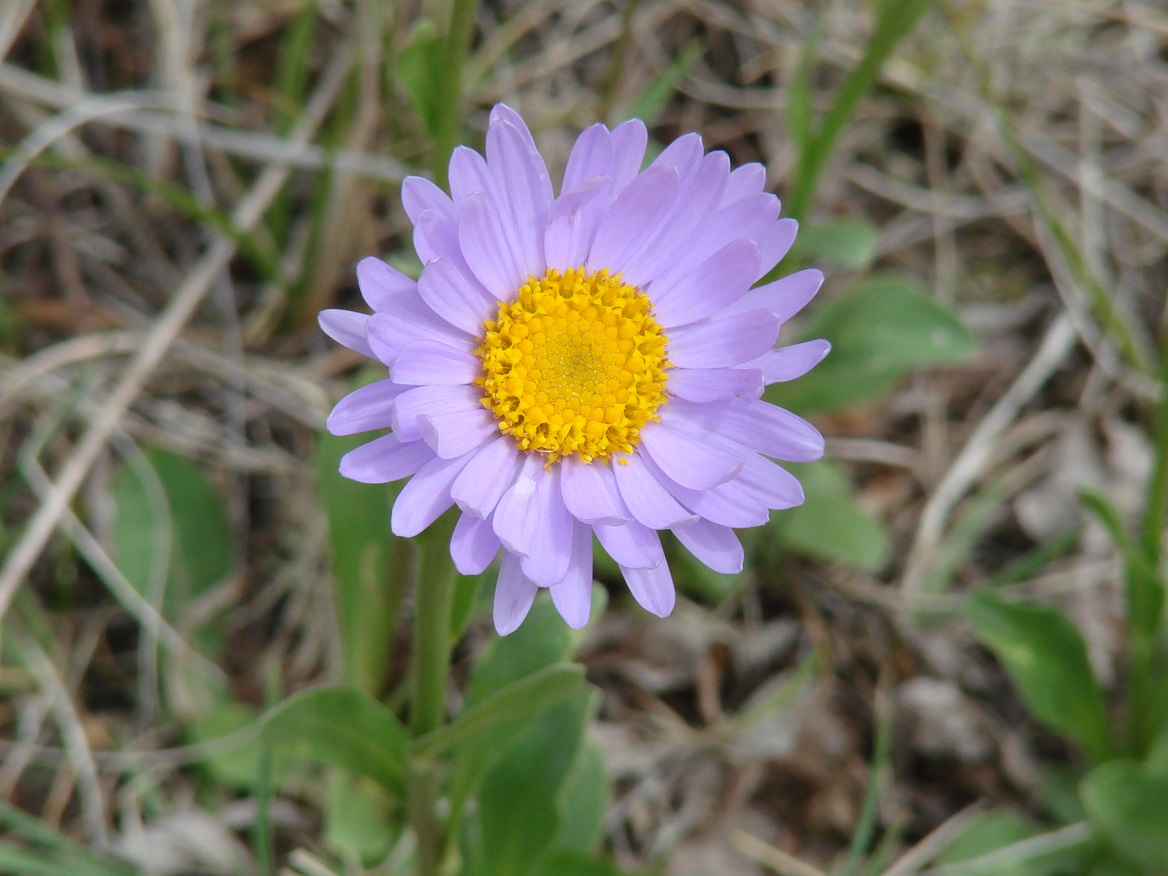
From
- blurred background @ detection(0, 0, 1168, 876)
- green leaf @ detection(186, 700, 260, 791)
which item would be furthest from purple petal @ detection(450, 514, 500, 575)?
green leaf @ detection(186, 700, 260, 791)

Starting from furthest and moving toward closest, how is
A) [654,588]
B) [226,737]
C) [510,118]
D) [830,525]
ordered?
1. [830,525]
2. [226,737]
3. [654,588]
4. [510,118]

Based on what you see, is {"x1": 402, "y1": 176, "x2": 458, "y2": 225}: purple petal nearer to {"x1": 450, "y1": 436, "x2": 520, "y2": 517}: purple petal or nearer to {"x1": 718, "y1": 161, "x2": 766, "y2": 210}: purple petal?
{"x1": 450, "y1": 436, "x2": 520, "y2": 517}: purple petal

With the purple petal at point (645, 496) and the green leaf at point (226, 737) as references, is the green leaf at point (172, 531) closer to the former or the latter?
the green leaf at point (226, 737)

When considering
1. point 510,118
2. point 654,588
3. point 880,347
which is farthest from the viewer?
point 880,347

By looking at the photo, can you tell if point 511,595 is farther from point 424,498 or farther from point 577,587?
point 424,498

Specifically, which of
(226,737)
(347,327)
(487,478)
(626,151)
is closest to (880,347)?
(626,151)

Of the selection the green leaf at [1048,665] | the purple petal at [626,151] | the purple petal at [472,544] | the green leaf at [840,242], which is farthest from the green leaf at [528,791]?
the green leaf at [840,242]
